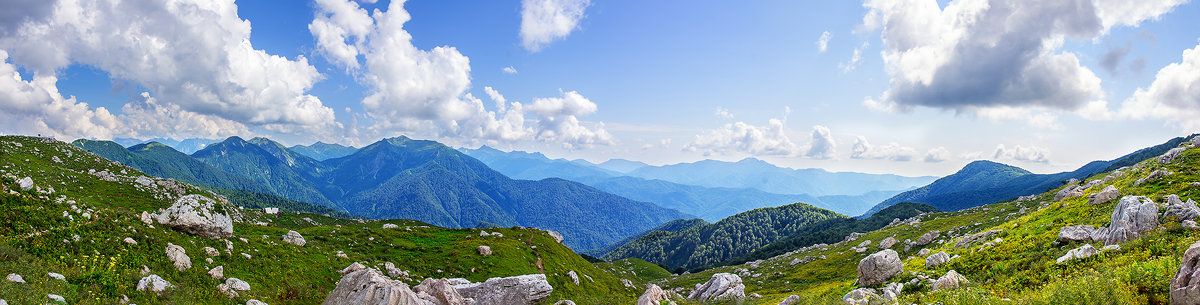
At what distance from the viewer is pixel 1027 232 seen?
136ft

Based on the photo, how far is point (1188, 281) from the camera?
569 inches

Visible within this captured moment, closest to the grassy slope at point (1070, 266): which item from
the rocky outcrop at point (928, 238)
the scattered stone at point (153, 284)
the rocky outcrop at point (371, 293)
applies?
the rocky outcrop at point (371, 293)

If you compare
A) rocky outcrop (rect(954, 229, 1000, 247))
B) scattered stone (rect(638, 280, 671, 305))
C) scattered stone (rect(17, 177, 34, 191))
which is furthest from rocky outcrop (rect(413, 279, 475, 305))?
rocky outcrop (rect(954, 229, 1000, 247))

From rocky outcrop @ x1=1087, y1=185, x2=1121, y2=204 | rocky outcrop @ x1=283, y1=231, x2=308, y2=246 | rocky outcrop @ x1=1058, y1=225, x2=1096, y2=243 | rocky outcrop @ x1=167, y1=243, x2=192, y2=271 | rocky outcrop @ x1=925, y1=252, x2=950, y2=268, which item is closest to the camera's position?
rocky outcrop @ x1=167, y1=243, x2=192, y2=271

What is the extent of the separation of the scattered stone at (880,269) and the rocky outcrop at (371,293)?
42.4 metres

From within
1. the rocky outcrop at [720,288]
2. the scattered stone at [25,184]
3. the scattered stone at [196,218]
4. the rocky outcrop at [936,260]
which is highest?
the scattered stone at [25,184]

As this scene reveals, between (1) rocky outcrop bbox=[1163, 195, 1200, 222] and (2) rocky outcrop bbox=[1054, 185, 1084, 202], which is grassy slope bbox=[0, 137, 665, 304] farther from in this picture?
(2) rocky outcrop bbox=[1054, 185, 1084, 202]

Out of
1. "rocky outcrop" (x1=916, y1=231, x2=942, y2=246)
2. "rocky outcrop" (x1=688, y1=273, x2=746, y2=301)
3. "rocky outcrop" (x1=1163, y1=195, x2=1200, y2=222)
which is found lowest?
"rocky outcrop" (x1=688, y1=273, x2=746, y2=301)

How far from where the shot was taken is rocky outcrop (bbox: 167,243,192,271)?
81.9 feet

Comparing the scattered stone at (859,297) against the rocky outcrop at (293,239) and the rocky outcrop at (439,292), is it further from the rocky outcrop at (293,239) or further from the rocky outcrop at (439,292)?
the rocky outcrop at (293,239)

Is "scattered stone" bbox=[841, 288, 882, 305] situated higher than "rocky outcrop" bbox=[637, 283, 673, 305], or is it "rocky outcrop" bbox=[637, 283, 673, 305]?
"rocky outcrop" bbox=[637, 283, 673, 305]

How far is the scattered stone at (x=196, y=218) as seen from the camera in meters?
29.9

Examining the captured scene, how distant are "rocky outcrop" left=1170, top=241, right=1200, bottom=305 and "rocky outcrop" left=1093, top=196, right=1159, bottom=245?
1745 cm

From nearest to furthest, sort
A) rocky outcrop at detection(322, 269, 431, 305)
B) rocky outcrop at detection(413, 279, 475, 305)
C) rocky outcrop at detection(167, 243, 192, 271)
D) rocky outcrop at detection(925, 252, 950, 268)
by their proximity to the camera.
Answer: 1. rocky outcrop at detection(167, 243, 192, 271)
2. rocky outcrop at detection(322, 269, 431, 305)
3. rocky outcrop at detection(413, 279, 475, 305)
4. rocky outcrop at detection(925, 252, 950, 268)
